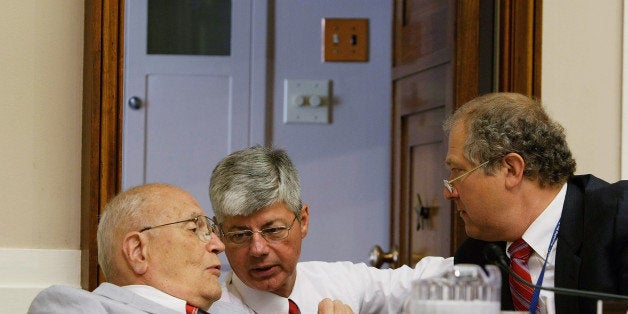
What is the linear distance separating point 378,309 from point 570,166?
57 cm

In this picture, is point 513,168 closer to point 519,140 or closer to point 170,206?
point 519,140

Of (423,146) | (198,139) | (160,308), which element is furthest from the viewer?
(198,139)

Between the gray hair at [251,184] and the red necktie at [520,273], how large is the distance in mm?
499

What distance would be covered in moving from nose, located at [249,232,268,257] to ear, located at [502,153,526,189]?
1.86ft

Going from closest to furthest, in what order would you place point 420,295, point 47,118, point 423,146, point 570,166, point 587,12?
point 420,295 < point 570,166 < point 47,118 < point 587,12 < point 423,146

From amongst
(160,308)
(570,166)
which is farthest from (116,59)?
(570,166)

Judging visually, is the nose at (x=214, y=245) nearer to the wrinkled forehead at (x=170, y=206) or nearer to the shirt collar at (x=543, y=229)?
the wrinkled forehead at (x=170, y=206)

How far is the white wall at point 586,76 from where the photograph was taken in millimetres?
3037

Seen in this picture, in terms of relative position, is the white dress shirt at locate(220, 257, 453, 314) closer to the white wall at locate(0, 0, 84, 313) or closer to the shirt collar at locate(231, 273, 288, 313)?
the shirt collar at locate(231, 273, 288, 313)

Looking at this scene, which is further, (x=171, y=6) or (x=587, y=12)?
(x=171, y=6)

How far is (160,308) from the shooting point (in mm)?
2012

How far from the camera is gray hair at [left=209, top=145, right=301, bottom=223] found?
2.28 metres

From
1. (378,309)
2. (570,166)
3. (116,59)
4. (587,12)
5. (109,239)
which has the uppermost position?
(587,12)

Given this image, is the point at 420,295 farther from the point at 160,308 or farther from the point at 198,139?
the point at 198,139
